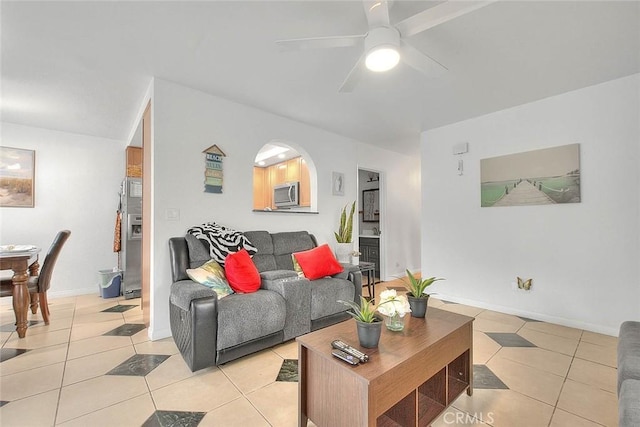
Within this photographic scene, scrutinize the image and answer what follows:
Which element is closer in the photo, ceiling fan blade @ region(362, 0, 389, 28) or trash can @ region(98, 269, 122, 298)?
ceiling fan blade @ region(362, 0, 389, 28)

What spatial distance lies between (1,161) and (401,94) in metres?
5.02

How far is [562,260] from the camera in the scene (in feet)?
9.50

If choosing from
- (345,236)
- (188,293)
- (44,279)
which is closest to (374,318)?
(188,293)

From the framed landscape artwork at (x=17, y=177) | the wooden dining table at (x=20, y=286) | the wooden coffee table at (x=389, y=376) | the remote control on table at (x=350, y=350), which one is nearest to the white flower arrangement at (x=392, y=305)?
the wooden coffee table at (x=389, y=376)

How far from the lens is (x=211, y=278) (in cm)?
229

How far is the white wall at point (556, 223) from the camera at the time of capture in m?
2.57

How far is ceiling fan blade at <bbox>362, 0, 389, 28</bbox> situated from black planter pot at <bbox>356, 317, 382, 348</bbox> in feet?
5.35

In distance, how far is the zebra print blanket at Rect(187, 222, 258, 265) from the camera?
2586 millimetres

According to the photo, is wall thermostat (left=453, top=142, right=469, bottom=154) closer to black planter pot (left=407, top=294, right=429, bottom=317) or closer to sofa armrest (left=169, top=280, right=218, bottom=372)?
black planter pot (left=407, top=294, right=429, bottom=317)

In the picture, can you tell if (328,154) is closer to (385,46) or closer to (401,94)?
(401,94)

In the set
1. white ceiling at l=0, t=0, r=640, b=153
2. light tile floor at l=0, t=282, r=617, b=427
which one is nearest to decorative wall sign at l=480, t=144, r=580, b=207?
white ceiling at l=0, t=0, r=640, b=153

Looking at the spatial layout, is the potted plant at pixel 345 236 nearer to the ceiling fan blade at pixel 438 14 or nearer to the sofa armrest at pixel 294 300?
the sofa armrest at pixel 294 300

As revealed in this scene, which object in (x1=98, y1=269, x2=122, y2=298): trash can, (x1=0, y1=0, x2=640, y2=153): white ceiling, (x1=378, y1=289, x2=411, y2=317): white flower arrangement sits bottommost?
(x1=98, y1=269, x2=122, y2=298): trash can

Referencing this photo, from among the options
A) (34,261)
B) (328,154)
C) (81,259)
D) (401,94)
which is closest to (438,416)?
(401,94)
